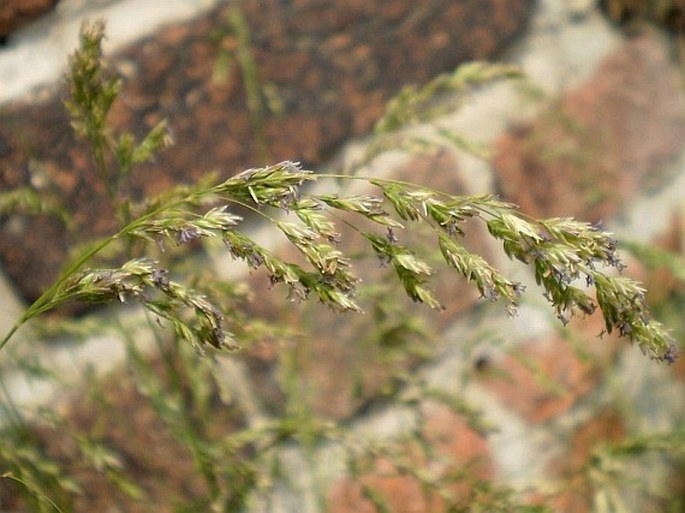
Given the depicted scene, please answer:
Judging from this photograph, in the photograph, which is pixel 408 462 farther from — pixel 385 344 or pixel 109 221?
pixel 109 221

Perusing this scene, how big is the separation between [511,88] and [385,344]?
0.38 meters

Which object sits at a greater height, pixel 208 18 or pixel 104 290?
pixel 208 18

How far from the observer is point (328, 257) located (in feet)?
1.85

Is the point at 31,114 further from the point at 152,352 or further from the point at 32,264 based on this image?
the point at 152,352

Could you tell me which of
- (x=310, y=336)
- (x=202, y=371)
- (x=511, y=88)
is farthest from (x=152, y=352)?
(x=511, y=88)

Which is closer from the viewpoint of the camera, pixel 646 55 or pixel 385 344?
pixel 385 344

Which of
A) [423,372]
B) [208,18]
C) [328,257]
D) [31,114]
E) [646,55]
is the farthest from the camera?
[646,55]

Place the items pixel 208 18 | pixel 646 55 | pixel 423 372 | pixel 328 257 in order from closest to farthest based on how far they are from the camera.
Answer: pixel 328 257, pixel 208 18, pixel 423 372, pixel 646 55

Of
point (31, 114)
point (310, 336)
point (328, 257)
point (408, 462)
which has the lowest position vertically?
point (408, 462)

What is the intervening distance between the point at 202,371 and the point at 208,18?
1.01 ft

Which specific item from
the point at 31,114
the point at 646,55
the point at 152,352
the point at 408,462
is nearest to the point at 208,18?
the point at 31,114

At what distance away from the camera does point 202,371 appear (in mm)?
968

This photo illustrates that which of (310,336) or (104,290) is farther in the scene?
(310,336)

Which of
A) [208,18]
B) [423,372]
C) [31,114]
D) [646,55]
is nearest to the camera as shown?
[31,114]
